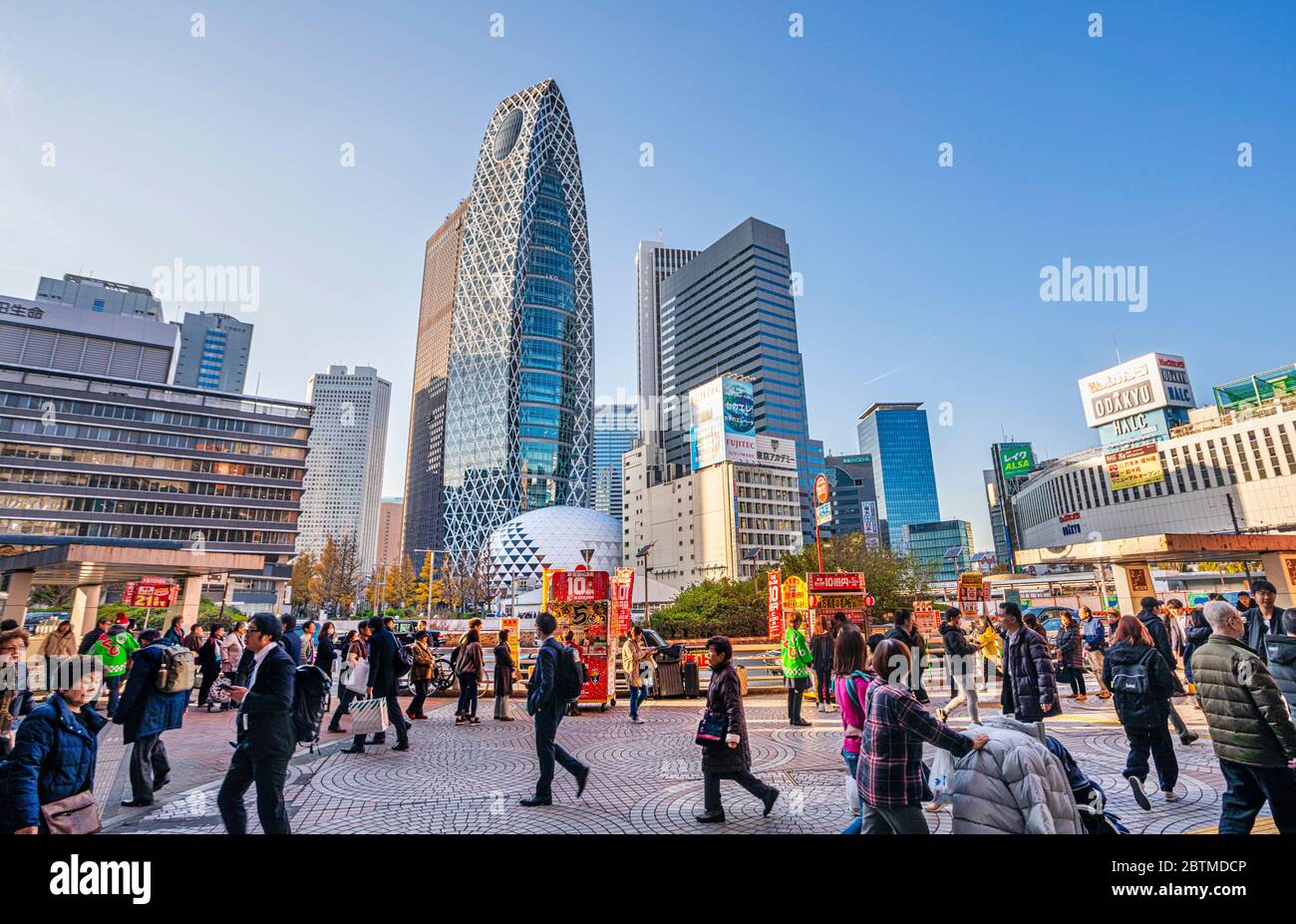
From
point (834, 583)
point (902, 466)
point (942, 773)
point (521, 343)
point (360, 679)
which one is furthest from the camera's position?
point (902, 466)

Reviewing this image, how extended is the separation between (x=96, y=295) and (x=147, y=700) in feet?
508

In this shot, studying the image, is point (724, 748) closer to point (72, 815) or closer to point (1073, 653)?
point (72, 815)

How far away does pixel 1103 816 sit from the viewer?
315 centimetres

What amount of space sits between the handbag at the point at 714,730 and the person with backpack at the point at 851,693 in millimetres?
1014

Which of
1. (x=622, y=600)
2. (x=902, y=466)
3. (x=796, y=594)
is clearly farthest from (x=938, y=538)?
(x=622, y=600)

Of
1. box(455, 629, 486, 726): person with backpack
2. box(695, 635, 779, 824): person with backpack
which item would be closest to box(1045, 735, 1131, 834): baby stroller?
box(695, 635, 779, 824): person with backpack

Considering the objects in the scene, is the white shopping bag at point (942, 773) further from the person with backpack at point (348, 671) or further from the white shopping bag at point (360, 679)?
the person with backpack at point (348, 671)

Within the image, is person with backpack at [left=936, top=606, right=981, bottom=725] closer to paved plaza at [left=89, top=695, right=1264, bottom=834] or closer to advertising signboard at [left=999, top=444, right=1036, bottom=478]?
paved plaza at [left=89, top=695, right=1264, bottom=834]

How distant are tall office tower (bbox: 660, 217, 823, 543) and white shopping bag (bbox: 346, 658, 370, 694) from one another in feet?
356

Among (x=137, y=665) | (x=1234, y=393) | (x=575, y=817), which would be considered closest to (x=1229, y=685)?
(x=575, y=817)

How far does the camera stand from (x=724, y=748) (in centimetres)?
520

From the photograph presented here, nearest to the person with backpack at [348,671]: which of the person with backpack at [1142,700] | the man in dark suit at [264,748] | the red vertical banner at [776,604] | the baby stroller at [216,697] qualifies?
the baby stroller at [216,697]
